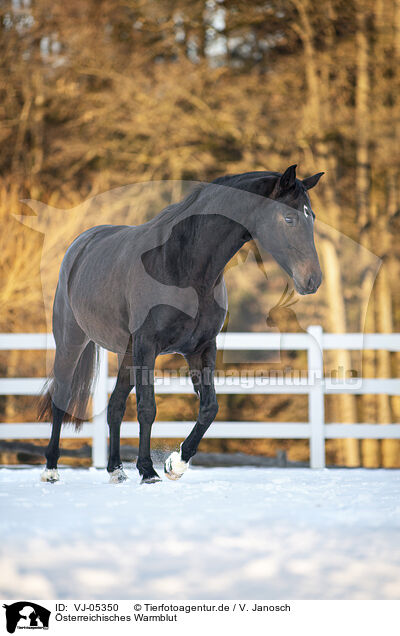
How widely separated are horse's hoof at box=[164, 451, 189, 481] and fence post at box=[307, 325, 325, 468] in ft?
8.82

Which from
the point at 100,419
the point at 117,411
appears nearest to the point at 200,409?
the point at 117,411

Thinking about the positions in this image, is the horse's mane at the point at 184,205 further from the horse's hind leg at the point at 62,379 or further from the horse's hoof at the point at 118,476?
the horse's hoof at the point at 118,476

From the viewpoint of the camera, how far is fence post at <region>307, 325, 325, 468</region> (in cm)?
631

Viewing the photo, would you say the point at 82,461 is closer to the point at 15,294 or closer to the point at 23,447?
the point at 23,447

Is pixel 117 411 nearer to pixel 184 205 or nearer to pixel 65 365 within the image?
pixel 65 365

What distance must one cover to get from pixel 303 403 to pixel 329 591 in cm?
991

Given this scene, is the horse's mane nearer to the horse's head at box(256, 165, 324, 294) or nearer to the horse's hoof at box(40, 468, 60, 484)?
the horse's head at box(256, 165, 324, 294)

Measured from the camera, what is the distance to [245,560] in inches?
92.9

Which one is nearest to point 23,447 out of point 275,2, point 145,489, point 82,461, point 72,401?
point 82,461

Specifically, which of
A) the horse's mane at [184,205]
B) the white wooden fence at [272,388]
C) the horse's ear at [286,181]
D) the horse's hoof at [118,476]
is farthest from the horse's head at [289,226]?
the white wooden fence at [272,388]

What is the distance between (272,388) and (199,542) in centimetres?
420

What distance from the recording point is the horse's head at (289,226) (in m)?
3.32
